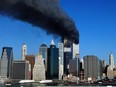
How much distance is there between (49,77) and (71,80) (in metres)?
13.9

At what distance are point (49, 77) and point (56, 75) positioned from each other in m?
4.87

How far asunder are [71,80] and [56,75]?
9537mm

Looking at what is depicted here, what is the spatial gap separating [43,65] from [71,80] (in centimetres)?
1926

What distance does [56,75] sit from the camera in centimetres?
19662

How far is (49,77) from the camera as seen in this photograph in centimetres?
19875

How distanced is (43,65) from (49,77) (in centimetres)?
795

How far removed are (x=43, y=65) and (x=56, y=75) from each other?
9.99 metres

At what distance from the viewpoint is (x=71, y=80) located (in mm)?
193625
